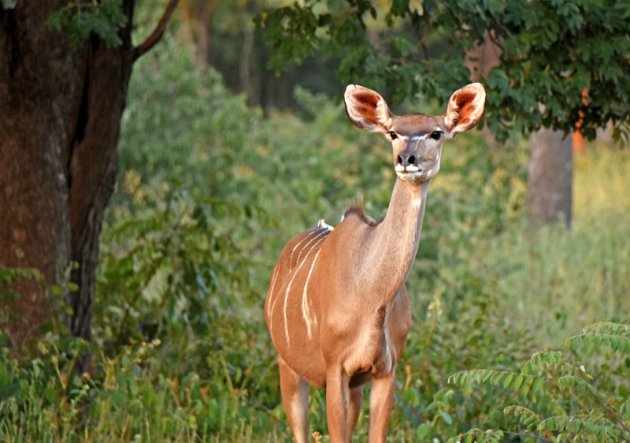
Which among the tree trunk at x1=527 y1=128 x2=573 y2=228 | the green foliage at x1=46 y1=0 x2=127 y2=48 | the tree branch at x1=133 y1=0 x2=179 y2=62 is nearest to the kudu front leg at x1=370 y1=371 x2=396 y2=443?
the green foliage at x1=46 y1=0 x2=127 y2=48

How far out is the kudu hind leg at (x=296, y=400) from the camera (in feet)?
21.0

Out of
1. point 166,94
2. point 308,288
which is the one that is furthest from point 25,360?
point 166,94

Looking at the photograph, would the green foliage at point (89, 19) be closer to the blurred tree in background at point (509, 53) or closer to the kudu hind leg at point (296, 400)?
the blurred tree in background at point (509, 53)

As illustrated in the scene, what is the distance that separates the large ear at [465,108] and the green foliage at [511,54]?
1.69m

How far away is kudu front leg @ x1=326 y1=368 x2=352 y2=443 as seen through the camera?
564cm

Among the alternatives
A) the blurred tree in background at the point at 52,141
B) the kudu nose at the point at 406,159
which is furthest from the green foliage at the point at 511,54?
the kudu nose at the point at 406,159

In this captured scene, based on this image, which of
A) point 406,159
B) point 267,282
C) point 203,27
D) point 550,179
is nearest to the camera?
point 406,159

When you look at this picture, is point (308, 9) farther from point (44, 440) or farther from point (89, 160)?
point (44, 440)

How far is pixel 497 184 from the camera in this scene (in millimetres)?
16109

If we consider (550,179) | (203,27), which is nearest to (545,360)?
(550,179)

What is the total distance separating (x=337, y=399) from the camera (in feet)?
18.5

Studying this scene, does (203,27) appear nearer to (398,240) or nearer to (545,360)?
(545,360)

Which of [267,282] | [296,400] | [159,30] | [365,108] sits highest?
[159,30]

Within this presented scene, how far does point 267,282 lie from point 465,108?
21.6 feet
